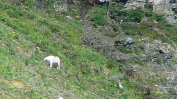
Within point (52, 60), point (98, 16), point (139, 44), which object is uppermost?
point (52, 60)

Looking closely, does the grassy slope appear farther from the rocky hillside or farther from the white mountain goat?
the white mountain goat

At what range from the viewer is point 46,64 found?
1777 centimetres

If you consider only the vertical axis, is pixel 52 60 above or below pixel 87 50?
above

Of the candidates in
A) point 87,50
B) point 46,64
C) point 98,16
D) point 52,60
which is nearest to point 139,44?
point 87,50

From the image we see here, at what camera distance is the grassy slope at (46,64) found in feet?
46.7

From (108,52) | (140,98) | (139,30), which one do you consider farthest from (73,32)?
(140,98)

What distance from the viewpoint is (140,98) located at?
20.3m

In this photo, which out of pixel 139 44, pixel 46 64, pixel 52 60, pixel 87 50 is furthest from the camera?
pixel 139 44

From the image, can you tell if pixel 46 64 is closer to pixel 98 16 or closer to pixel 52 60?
pixel 52 60

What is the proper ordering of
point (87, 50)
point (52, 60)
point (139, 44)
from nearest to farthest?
point (52, 60), point (87, 50), point (139, 44)

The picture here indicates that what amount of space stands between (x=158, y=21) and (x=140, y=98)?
29.5 feet

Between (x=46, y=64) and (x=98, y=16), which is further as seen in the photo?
(x=98, y=16)

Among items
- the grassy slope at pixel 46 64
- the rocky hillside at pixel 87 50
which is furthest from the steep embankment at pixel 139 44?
the grassy slope at pixel 46 64

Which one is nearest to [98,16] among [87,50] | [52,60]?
[87,50]
